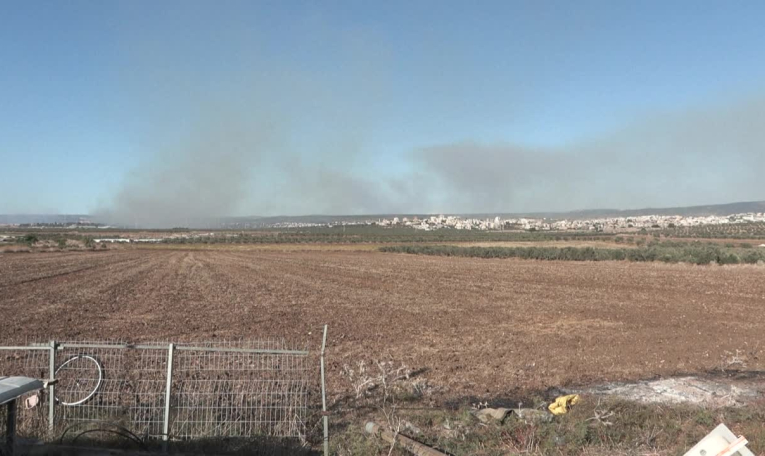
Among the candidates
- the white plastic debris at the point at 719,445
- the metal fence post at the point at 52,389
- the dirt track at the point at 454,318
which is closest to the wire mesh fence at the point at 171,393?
the metal fence post at the point at 52,389

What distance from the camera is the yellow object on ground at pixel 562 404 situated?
7.50 metres

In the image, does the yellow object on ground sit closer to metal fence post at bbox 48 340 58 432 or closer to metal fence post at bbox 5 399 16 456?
metal fence post at bbox 5 399 16 456

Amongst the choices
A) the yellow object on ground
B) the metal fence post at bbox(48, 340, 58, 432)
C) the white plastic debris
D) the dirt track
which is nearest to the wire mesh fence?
the metal fence post at bbox(48, 340, 58, 432)

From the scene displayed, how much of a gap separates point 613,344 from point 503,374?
497 cm

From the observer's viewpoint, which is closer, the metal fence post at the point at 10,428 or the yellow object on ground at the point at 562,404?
the metal fence post at the point at 10,428

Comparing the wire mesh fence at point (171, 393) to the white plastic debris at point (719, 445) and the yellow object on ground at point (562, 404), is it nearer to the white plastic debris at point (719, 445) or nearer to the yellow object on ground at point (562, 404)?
the yellow object on ground at point (562, 404)

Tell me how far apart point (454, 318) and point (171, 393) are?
1246 centimetres

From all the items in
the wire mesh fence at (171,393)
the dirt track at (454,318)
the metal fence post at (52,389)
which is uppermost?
the metal fence post at (52,389)

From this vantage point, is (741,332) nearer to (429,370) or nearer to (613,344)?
(613,344)

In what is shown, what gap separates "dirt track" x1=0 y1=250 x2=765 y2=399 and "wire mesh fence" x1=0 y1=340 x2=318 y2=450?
1.51 meters

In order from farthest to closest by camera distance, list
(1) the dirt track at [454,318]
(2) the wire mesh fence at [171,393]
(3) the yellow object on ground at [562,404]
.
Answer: (1) the dirt track at [454,318], (3) the yellow object on ground at [562,404], (2) the wire mesh fence at [171,393]

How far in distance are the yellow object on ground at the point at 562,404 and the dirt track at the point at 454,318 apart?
1.68 metres

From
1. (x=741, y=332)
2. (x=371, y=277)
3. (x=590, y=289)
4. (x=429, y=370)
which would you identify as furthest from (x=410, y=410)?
(x=371, y=277)

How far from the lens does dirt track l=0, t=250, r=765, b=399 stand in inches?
463
